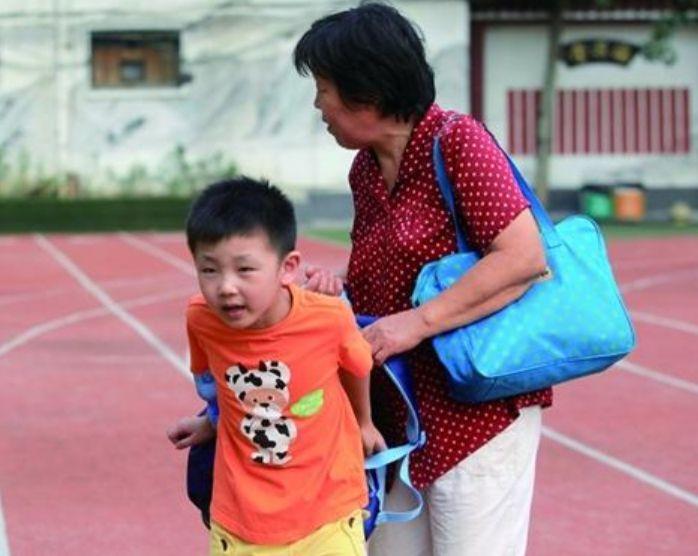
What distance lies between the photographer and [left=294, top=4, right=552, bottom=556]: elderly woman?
347cm

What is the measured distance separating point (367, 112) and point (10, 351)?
9487 millimetres

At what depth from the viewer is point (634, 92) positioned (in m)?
34.6

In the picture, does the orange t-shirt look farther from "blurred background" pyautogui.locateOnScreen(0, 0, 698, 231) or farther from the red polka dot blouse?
"blurred background" pyautogui.locateOnScreen(0, 0, 698, 231)

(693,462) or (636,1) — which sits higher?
(636,1)

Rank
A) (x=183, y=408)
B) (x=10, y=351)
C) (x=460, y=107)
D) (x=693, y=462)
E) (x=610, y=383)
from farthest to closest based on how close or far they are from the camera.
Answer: (x=460, y=107) < (x=10, y=351) < (x=610, y=383) < (x=183, y=408) < (x=693, y=462)

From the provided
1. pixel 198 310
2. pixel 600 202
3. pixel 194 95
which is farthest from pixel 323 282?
pixel 194 95

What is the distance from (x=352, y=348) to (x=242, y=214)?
0.36 m

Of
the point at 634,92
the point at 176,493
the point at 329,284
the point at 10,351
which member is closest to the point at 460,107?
the point at 634,92

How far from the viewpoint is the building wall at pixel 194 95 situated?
110ft

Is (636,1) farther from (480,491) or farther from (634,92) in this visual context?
(480,491)

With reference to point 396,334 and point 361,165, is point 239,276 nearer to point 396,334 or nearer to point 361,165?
point 396,334

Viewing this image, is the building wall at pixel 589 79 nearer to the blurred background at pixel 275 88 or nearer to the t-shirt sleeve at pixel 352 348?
the blurred background at pixel 275 88

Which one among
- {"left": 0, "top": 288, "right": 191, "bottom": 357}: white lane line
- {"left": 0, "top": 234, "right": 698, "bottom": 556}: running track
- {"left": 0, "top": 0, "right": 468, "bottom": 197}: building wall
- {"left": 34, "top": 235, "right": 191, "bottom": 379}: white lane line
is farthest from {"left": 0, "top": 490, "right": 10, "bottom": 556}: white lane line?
{"left": 0, "top": 0, "right": 468, "bottom": 197}: building wall

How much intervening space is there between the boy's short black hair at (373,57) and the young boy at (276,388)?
0.28 metres
